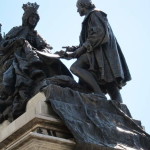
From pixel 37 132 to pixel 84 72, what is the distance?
1945 mm

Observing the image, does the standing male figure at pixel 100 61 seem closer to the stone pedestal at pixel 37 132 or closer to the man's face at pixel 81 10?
the man's face at pixel 81 10

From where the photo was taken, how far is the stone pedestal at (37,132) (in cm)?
634

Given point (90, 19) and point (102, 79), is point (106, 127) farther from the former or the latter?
point (90, 19)

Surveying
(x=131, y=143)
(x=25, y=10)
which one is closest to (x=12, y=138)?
(x=131, y=143)

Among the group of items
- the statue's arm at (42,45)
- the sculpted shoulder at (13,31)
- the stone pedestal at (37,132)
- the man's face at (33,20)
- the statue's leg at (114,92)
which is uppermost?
the man's face at (33,20)

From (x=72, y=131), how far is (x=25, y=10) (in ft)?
12.6

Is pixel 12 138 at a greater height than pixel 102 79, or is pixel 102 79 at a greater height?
pixel 102 79

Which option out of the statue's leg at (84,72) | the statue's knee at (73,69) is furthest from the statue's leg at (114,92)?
the statue's knee at (73,69)

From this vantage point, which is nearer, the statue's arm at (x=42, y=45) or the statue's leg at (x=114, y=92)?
the statue's leg at (x=114, y=92)

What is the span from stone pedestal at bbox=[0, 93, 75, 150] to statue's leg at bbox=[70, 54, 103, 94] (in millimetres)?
1093

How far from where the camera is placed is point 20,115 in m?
7.66

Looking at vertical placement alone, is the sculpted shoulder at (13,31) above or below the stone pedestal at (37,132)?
above

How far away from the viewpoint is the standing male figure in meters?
8.20

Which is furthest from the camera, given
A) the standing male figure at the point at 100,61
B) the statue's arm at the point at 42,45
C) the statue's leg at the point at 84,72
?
the statue's arm at the point at 42,45
